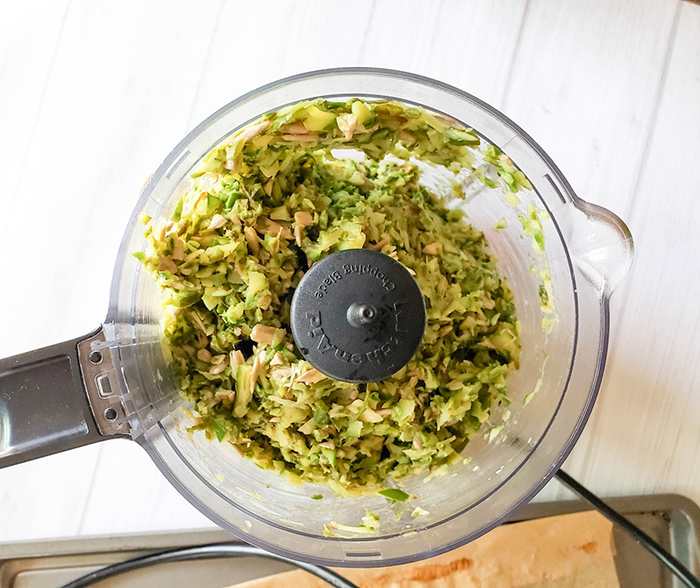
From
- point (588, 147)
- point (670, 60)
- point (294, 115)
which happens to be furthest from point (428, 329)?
point (670, 60)

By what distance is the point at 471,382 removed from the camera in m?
0.63

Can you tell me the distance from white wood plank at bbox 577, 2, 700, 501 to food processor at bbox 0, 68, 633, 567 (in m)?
0.19

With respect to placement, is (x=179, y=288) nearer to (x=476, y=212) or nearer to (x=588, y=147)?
(x=476, y=212)

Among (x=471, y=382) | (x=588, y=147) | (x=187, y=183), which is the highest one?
(x=588, y=147)

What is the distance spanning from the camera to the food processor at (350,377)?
521mm

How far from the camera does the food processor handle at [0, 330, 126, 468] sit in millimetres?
505

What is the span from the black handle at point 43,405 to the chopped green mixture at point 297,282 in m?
0.10

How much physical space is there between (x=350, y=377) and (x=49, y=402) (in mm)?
237

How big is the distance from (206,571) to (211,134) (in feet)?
1.60

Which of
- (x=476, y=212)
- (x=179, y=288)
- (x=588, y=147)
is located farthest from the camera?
(x=588, y=147)

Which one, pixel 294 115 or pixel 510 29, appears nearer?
pixel 294 115

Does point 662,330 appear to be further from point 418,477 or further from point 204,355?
point 204,355

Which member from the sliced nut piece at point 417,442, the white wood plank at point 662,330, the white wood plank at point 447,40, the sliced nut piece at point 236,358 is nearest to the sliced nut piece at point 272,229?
the sliced nut piece at point 236,358

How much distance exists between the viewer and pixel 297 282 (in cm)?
61
